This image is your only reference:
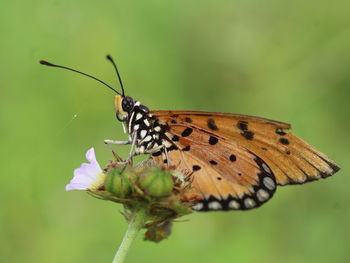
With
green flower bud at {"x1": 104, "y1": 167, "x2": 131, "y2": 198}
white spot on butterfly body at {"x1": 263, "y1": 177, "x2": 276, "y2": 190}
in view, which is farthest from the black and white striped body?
green flower bud at {"x1": 104, "y1": 167, "x2": 131, "y2": 198}

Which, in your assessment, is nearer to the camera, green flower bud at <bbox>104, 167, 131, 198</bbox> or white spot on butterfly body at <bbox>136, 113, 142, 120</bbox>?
green flower bud at <bbox>104, 167, 131, 198</bbox>

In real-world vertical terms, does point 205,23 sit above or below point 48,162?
above

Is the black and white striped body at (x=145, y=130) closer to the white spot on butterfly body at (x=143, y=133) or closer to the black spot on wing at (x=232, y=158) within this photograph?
the white spot on butterfly body at (x=143, y=133)

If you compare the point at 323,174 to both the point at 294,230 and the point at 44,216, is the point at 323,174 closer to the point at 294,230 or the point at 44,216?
the point at 294,230

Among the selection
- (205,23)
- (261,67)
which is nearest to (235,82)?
(261,67)

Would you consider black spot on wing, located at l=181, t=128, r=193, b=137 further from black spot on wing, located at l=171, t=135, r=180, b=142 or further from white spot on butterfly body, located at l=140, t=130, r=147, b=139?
white spot on butterfly body, located at l=140, t=130, r=147, b=139

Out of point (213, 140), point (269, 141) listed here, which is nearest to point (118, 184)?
point (213, 140)
